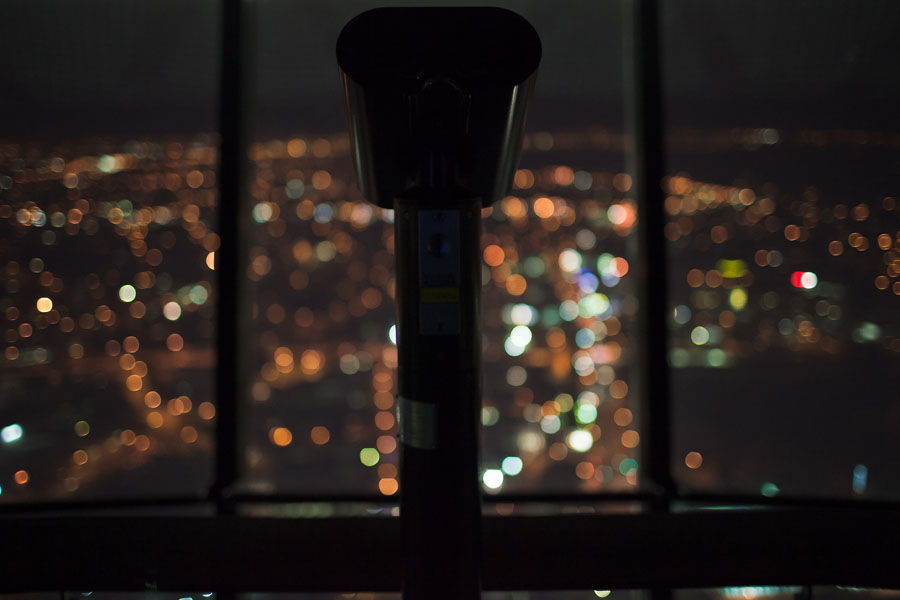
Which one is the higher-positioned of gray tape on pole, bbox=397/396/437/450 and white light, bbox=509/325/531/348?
white light, bbox=509/325/531/348

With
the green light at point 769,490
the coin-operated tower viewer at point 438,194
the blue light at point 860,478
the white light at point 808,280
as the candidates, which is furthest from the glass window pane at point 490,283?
the coin-operated tower viewer at point 438,194

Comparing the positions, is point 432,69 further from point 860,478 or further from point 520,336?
point 860,478

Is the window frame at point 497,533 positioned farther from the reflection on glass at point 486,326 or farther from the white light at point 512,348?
the white light at point 512,348

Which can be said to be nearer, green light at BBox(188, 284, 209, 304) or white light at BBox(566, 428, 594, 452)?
green light at BBox(188, 284, 209, 304)

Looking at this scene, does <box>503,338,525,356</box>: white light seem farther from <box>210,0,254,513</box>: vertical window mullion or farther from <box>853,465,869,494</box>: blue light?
<box>853,465,869,494</box>: blue light

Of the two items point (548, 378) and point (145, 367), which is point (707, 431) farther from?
point (145, 367)

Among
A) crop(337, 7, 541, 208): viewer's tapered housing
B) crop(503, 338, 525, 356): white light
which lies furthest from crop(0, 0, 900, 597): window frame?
crop(337, 7, 541, 208): viewer's tapered housing

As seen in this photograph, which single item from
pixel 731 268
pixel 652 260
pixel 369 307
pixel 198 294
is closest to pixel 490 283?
pixel 369 307

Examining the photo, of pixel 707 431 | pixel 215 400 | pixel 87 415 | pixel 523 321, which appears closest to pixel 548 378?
pixel 523 321
